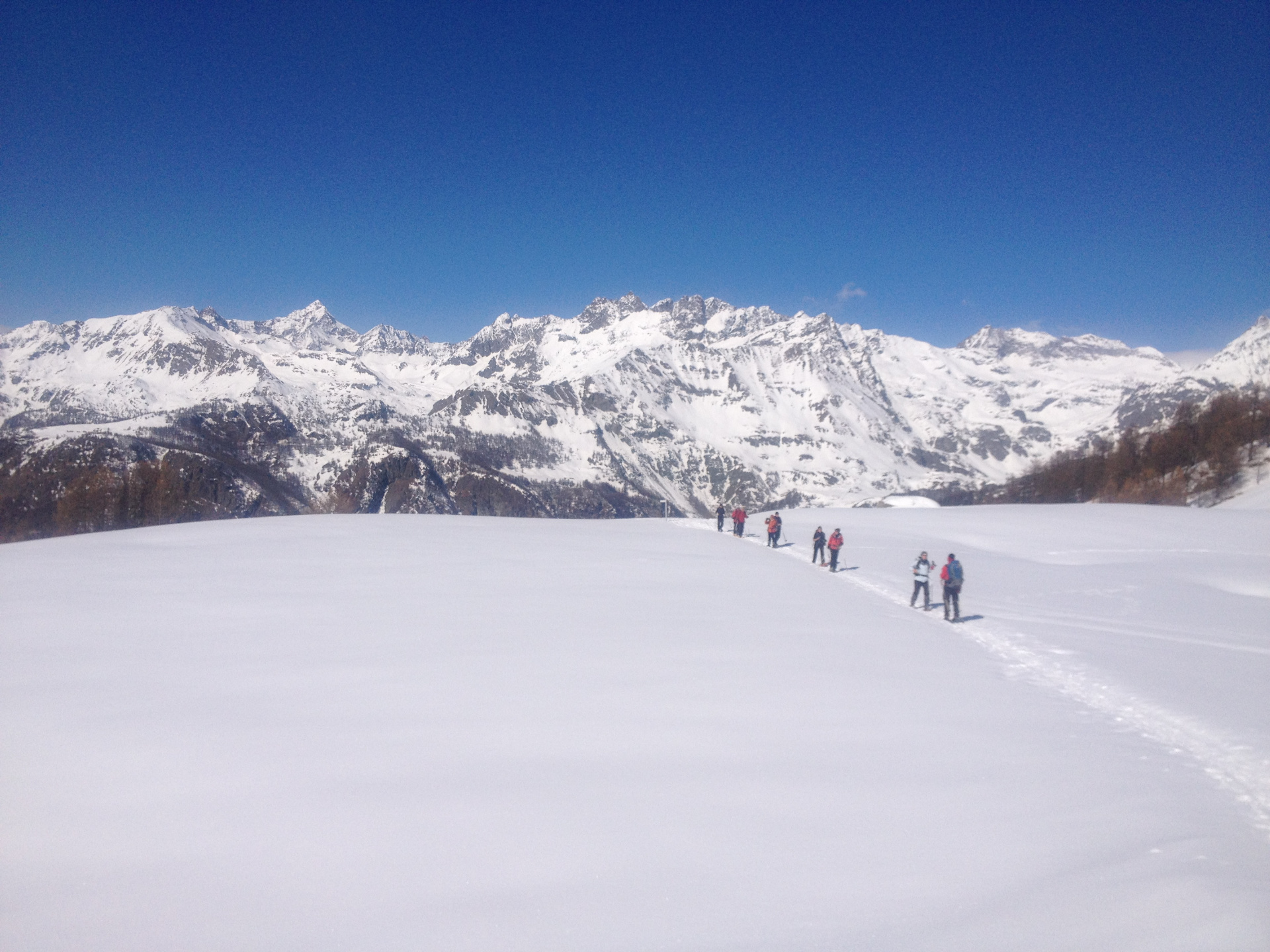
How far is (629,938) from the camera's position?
207 inches

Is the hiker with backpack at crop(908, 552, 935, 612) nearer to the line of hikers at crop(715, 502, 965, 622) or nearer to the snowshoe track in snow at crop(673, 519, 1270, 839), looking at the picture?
the line of hikers at crop(715, 502, 965, 622)

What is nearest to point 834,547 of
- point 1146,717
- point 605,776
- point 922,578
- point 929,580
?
point 929,580

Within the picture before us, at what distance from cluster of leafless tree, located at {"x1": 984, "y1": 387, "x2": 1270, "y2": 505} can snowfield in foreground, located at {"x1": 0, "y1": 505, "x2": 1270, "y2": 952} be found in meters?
64.9

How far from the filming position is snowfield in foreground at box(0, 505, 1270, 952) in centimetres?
550

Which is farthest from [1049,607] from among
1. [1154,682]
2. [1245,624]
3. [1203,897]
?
[1203,897]

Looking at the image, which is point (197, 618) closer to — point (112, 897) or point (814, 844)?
point (112, 897)

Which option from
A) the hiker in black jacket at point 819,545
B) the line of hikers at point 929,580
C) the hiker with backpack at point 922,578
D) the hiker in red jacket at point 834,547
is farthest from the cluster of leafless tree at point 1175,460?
the hiker with backpack at point 922,578

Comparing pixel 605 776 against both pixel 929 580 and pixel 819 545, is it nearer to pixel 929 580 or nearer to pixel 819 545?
pixel 929 580

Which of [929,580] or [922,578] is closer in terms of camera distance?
[922,578]

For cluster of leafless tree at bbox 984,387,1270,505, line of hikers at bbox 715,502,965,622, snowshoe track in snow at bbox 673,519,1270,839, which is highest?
cluster of leafless tree at bbox 984,387,1270,505

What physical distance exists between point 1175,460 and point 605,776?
9125 cm

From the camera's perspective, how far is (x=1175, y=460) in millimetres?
76250

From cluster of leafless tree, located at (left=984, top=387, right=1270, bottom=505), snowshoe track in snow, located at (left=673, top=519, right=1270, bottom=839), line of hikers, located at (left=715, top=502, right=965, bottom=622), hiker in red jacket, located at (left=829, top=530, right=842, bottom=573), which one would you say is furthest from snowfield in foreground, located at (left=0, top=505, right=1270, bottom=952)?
cluster of leafless tree, located at (left=984, top=387, right=1270, bottom=505)

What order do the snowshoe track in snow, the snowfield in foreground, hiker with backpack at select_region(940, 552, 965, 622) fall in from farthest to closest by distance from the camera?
hiker with backpack at select_region(940, 552, 965, 622) → the snowshoe track in snow → the snowfield in foreground
